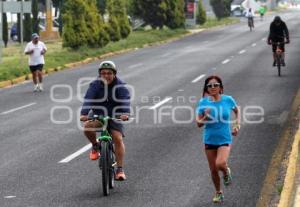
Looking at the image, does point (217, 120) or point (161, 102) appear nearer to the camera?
point (217, 120)

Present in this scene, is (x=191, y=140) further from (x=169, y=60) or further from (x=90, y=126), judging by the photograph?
(x=169, y=60)

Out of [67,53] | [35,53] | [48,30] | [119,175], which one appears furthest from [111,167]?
[48,30]

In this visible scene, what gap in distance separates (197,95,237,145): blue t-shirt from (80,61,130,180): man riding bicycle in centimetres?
132

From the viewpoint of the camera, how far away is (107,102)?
1029 cm

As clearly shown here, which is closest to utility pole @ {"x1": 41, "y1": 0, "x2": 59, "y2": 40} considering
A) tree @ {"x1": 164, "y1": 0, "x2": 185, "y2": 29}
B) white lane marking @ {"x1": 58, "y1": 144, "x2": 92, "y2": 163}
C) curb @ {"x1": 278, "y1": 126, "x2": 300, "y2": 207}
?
tree @ {"x1": 164, "y1": 0, "x2": 185, "y2": 29}

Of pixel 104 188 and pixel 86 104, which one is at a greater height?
pixel 86 104

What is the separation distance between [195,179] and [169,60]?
25.1 m

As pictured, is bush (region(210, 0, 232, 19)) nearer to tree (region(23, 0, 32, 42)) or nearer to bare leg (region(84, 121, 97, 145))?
tree (region(23, 0, 32, 42))

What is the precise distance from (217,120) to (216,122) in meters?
0.03

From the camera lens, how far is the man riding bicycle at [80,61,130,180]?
1024cm

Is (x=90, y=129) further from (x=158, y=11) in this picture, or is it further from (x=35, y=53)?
(x=158, y=11)

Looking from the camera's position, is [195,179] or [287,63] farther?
[287,63]

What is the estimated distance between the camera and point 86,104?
10398 millimetres

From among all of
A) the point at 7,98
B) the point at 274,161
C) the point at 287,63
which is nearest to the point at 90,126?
the point at 274,161
